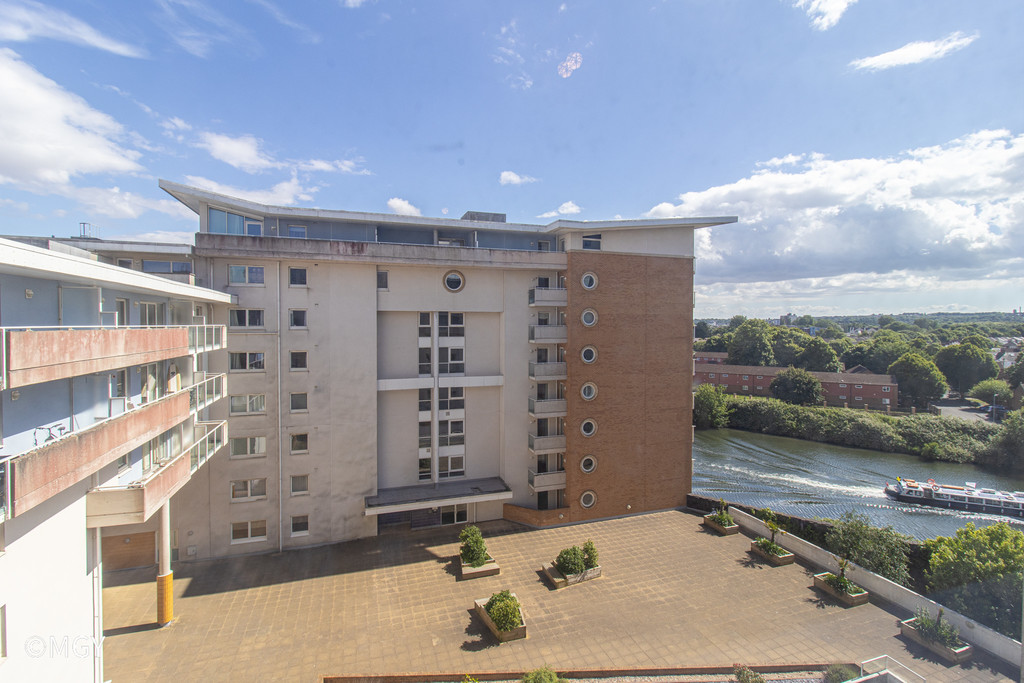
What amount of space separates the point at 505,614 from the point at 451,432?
27.4ft

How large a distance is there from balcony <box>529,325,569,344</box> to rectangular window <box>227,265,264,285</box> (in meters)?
10.7

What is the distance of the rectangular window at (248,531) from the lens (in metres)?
16.4

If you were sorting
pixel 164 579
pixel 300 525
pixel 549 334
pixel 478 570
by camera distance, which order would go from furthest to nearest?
pixel 549 334 < pixel 300 525 < pixel 478 570 < pixel 164 579

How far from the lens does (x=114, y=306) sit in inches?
407

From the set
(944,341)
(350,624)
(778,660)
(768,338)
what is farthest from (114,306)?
(944,341)

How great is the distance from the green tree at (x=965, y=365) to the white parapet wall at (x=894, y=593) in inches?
2675

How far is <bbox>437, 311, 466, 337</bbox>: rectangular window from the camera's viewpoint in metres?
19.1

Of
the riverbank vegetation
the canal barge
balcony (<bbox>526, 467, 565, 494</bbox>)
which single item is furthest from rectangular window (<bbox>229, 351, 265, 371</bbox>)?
the riverbank vegetation

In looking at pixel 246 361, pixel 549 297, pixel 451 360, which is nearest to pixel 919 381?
pixel 549 297

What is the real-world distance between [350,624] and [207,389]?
8.20 metres

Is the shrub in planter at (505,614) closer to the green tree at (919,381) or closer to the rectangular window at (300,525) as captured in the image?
the rectangular window at (300,525)

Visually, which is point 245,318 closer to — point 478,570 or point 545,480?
point 478,570

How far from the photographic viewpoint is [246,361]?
1634 centimetres

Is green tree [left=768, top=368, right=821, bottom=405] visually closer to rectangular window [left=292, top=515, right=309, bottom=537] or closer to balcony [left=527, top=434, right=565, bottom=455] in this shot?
balcony [left=527, top=434, right=565, bottom=455]
